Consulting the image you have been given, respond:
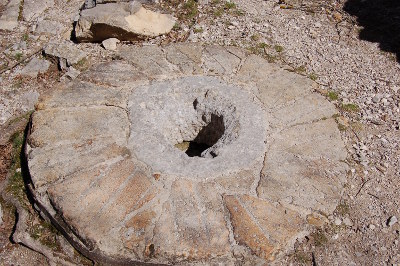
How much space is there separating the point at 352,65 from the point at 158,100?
6.73 ft

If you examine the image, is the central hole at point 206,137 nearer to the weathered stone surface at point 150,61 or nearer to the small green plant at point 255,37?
the weathered stone surface at point 150,61

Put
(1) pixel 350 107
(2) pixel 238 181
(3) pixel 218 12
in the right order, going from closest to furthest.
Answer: (2) pixel 238 181, (1) pixel 350 107, (3) pixel 218 12

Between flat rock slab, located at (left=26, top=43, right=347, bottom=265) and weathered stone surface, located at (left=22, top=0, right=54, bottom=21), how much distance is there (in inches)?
80.7

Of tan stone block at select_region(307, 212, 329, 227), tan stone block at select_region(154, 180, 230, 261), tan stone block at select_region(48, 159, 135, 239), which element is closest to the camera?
tan stone block at select_region(154, 180, 230, 261)

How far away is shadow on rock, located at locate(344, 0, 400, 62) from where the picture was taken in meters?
4.32

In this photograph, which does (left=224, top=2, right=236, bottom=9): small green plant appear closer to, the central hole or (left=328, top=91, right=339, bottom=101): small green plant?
(left=328, top=91, right=339, bottom=101): small green plant

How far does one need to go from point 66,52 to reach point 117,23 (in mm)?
618

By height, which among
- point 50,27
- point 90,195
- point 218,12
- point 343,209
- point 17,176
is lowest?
point 17,176

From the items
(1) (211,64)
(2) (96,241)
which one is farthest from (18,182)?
(1) (211,64)

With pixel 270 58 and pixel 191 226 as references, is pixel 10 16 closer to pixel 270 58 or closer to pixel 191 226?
pixel 270 58

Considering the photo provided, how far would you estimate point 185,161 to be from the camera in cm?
269

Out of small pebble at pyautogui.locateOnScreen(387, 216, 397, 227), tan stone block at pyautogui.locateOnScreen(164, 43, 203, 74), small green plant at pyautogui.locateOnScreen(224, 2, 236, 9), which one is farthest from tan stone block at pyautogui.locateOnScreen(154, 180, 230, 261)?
small green plant at pyautogui.locateOnScreen(224, 2, 236, 9)

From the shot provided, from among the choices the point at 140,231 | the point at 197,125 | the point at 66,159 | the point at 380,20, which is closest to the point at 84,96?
the point at 66,159

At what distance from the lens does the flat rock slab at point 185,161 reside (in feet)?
7.67
